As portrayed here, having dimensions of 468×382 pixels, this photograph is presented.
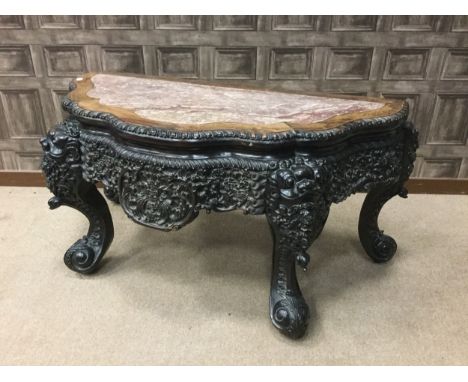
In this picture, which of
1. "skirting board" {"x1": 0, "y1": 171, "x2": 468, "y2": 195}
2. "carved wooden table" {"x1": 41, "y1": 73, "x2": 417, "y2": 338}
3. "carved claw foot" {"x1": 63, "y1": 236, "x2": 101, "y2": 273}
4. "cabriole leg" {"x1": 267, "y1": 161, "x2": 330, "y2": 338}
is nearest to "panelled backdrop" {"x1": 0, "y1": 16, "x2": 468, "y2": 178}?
"skirting board" {"x1": 0, "y1": 171, "x2": 468, "y2": 195}

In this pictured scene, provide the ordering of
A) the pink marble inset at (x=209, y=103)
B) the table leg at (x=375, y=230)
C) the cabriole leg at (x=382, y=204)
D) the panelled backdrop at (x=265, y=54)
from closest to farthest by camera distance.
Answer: the pink marble inset at (x=209, y=103)
the cabriole leg at (x=382, y=204)
the table leg at (x=375, y=230)
the panelled backdrop at (x=265, y=54)

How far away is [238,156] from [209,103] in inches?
10.7

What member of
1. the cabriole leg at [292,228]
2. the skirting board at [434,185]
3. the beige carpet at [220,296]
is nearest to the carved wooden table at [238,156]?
the cabriole leg at [292,228]

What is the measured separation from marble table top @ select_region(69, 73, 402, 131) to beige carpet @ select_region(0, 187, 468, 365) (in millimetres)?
552

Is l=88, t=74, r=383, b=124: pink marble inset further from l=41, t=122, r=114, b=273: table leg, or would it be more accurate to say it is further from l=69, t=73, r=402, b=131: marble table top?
l=41, t=122, r=114, b=273: table leg

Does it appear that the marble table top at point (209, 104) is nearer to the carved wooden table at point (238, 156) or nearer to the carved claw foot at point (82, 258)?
the carved wooden table at point (238, 156)

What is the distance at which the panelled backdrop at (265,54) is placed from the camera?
64.2 inches

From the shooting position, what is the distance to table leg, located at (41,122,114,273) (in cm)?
114

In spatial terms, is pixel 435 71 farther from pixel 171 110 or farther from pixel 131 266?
pixel 131 266

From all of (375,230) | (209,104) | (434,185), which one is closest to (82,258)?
(209,104)

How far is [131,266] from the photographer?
1.44m

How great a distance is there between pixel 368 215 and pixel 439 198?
2.28ft

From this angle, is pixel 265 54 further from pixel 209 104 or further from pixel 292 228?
pixel 292 228
